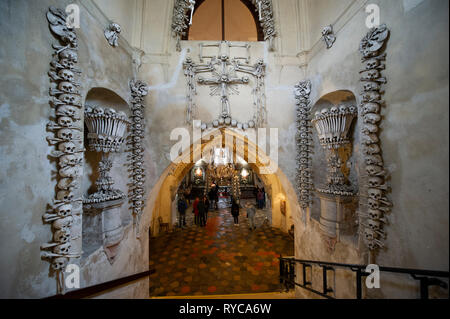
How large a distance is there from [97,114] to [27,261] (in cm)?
157

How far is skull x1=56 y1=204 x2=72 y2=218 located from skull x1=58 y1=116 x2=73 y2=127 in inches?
30.0

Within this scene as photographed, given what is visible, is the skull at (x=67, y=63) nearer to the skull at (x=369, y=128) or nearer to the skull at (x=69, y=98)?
the skull at (x=69, y=98)

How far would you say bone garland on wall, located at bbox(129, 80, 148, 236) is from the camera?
288 centimetres

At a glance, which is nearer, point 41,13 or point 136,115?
point 41,13

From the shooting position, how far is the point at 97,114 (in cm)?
212

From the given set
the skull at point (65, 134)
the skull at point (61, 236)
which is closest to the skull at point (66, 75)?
the skull at point (65, 134)

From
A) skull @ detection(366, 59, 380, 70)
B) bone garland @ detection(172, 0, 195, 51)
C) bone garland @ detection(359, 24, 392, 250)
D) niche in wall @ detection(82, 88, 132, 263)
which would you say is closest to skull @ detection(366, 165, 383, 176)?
bone garland @ detection(359, 24, 392, 250)

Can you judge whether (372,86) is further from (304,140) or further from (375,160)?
(304,140)

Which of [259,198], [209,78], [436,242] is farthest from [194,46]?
[259,198]

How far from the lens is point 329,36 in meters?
2.49

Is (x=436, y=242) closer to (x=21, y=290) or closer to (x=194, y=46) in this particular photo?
(x=21, y=290)

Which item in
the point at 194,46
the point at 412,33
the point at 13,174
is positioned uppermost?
the point at 194,46

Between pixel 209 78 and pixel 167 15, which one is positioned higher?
pixel 167 15

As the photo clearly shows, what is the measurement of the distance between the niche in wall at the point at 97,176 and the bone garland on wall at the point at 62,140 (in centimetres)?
56
